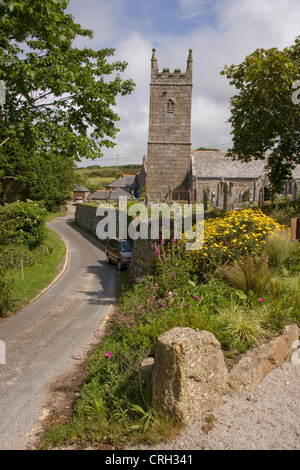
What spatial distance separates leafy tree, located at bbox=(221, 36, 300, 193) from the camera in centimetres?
1235

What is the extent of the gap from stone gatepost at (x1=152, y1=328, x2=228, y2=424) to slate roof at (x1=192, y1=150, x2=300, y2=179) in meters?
32.0

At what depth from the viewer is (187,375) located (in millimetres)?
4570

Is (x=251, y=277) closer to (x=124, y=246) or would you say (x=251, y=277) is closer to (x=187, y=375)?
(x=187, y=375)

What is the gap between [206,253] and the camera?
29.2 feet

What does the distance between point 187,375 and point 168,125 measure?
32715mm

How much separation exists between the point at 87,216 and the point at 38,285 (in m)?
24.3

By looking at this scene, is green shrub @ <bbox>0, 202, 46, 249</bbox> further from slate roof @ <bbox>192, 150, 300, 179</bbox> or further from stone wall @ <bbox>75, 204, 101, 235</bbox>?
slate roof @ <bbox>192, 150, 300, 179</bbox>

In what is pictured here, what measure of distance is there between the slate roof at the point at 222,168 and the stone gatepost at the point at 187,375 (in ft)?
105

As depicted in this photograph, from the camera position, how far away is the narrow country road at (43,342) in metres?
5.86

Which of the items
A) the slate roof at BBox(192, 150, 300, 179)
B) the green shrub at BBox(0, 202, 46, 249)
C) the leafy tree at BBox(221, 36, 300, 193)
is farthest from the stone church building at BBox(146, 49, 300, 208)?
the leafy tree at BBox(221, 36, 300, 193)

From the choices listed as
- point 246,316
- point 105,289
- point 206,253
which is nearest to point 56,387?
point 246,316

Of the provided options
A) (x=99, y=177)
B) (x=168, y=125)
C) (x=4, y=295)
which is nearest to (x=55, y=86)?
(x=4, y=295)

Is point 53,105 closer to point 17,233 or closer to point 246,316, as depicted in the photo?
point 246,316

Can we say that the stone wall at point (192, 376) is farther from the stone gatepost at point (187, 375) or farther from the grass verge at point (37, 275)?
the grass verge at point (37, 275)
